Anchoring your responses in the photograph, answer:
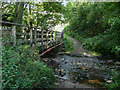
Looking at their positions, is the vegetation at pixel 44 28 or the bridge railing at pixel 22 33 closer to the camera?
the vegetation at pixel 44 28

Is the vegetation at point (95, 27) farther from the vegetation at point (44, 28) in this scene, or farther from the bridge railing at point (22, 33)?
the bridge railing at point (22, 33)

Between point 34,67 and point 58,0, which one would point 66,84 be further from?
point 58,0

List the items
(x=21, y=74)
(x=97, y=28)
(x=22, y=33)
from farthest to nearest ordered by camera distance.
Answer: (x=97, y=28) → (x=22, y=33) → (x=21, y=74)

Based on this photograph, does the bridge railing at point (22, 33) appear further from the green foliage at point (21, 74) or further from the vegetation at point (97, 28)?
the vegetation at point (97, 28)

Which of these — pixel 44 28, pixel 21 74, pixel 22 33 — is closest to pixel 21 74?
pixel 21 74

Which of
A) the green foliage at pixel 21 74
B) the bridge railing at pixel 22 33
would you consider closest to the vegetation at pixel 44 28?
the green foliage at pixel 21 74

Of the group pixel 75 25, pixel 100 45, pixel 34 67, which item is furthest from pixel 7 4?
pixel 75 25

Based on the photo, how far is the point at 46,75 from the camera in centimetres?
389

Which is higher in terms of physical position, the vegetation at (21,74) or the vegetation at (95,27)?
the vegetation at (95,27)

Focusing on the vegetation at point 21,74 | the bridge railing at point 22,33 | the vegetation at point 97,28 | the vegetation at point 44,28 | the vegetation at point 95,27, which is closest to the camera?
the vegetation at point 21,74

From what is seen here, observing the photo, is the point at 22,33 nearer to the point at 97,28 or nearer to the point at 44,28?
the point at 44,28

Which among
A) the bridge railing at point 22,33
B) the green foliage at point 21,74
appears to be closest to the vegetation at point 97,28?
the bridge railing at point 22,33

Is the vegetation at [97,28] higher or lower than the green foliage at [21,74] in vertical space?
higher

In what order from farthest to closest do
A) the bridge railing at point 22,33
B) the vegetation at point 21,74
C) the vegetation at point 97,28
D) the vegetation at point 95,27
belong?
the vegetation at point 95,27, the vegetation at point 97,28, the bridge railing at point 22,33, the vegetation at point 21,74
